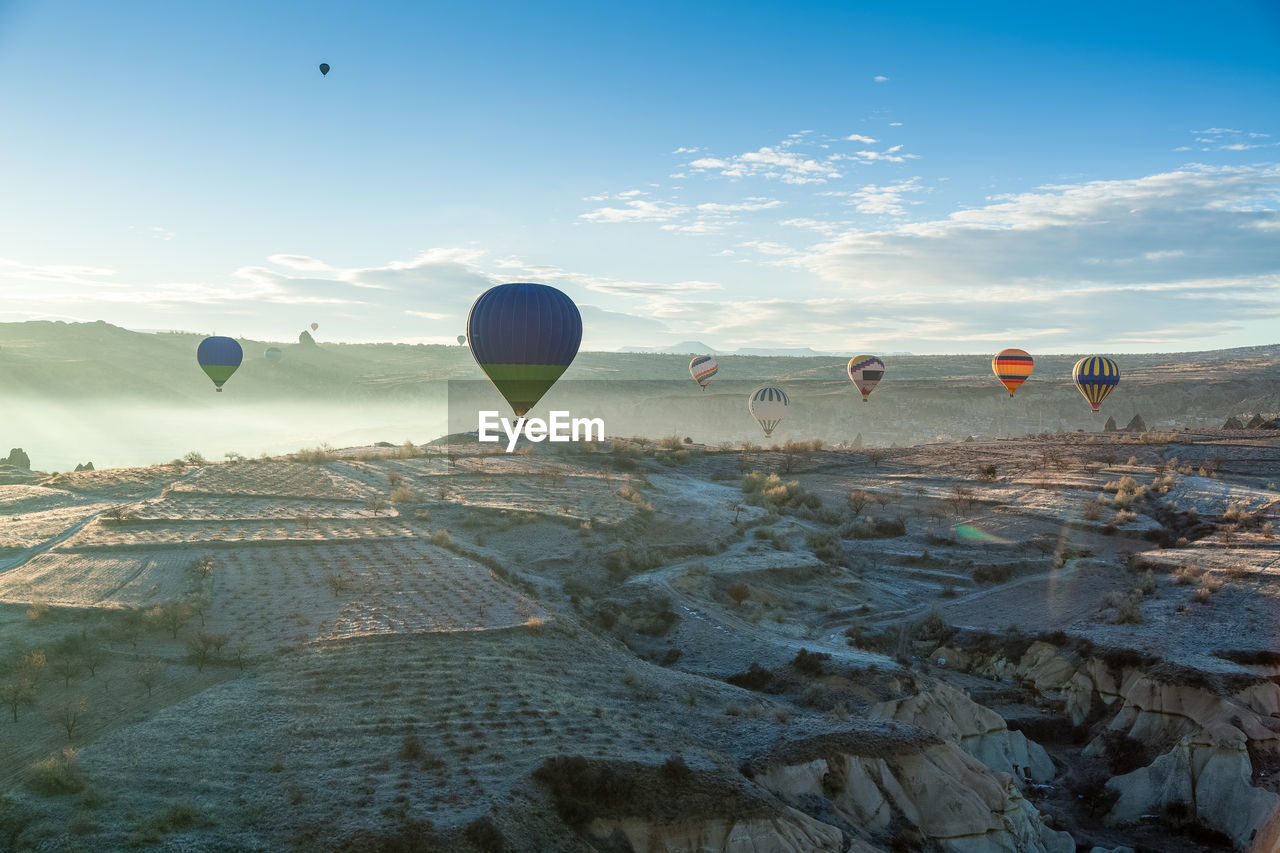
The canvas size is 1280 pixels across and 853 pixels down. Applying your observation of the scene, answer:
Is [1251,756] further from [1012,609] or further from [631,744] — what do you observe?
[631,744]

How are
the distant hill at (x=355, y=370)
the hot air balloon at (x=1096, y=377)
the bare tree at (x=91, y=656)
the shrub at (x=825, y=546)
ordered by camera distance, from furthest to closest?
the distant hill at (x=355, y=370), the hot air balloon at (x=1096, y=377), the shrub at (x=825, y=546), the bare tree at (x=91, y=656)

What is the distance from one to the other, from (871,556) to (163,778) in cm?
2325

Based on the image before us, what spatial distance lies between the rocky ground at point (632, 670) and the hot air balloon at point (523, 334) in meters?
4.76

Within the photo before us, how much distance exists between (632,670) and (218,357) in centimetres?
5059

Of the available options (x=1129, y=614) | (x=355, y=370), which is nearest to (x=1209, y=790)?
(x=1129, y=614)

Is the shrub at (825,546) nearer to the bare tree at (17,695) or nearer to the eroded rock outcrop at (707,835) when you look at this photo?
the eroded rock outcrop at (707,835)

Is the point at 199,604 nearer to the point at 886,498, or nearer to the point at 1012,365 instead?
the point at 886,498

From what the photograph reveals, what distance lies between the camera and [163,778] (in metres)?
11.1

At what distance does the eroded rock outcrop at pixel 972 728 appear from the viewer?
16641mm

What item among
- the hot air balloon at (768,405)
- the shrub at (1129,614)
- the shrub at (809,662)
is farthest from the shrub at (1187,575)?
the hot air balloon at (768,405)

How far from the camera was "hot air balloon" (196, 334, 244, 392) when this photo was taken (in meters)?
58.3

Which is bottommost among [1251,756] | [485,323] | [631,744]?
[1251,756]

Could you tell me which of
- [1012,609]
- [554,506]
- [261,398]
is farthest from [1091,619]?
[261,398]

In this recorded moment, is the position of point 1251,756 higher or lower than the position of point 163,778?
Result: lower
